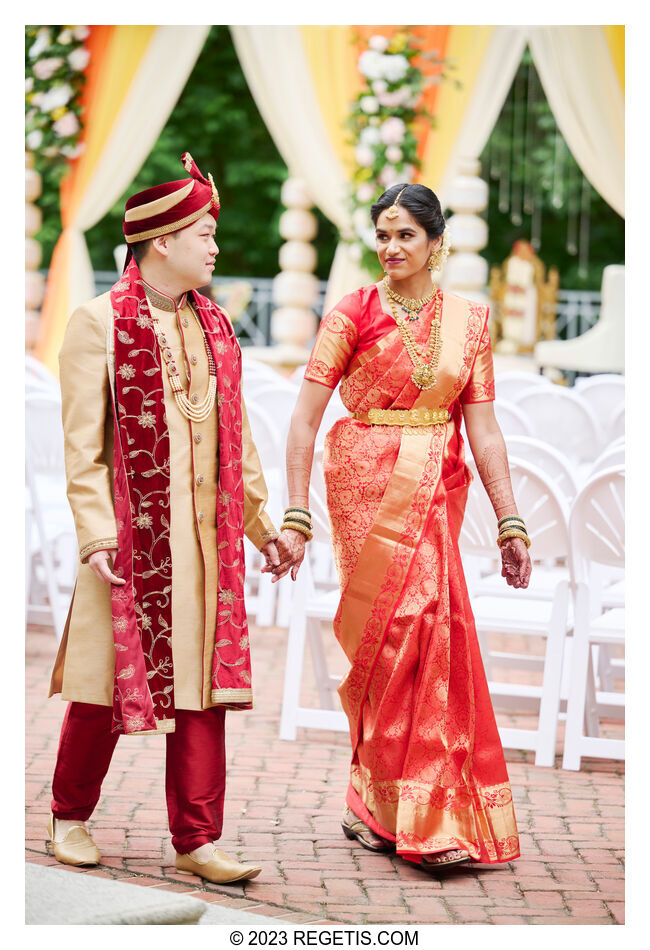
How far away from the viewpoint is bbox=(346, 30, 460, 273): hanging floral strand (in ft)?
31.9

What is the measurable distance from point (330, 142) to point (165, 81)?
1.33m

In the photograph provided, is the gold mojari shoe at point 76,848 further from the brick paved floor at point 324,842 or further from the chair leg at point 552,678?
the chair leg at point 552,678

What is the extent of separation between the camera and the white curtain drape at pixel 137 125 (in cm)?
1009

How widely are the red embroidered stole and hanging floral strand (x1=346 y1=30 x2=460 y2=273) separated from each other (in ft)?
22.5

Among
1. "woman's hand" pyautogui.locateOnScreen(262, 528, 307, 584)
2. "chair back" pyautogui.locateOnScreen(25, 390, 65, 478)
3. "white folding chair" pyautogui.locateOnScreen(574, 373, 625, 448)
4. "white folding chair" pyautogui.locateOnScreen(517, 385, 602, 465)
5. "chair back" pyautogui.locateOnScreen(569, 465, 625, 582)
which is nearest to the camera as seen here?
"woman's hand" pyautogui.locateOnScreen(262, 528, 307, 584)

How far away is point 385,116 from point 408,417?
677cm

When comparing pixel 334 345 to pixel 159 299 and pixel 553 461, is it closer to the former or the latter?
pixel 159 299

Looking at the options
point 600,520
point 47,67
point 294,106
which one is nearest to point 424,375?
point 600,520

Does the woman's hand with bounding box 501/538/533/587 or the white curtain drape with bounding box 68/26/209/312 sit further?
the white curtain drape with bounding box 68/26/209/312

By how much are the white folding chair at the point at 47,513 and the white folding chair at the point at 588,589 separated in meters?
2.38

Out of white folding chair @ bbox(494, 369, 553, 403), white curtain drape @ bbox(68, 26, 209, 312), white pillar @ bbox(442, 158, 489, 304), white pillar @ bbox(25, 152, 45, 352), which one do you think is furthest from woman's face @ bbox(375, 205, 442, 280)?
white pillar @ bbox(25, 152, 45, 352)

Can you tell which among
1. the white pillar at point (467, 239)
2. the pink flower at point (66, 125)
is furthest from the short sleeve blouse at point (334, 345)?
the white pillar at point (467, 239)

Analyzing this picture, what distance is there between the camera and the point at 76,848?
3.45 m

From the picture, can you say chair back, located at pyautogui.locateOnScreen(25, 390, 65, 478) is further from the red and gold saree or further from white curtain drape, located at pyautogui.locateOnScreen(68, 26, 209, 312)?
white curtain drape, located at pyautogui.locateOnScreen(68, 26, 209, 312)
